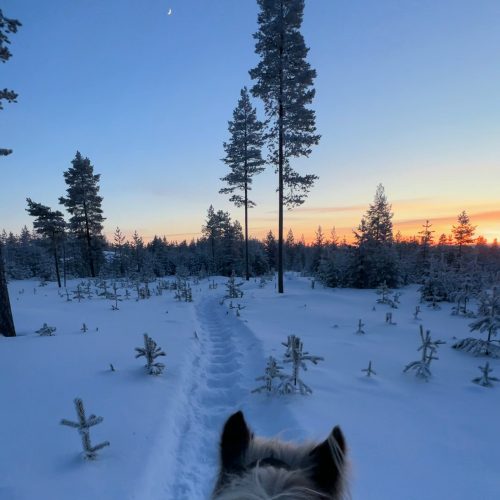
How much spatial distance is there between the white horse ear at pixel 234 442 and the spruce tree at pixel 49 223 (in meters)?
32.2

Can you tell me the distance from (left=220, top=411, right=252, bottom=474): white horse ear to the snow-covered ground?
527mm

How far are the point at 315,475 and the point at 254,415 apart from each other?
5100 millimetres

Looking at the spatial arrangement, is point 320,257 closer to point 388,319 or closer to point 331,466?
point 388,319

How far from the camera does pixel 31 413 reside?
5.36 m

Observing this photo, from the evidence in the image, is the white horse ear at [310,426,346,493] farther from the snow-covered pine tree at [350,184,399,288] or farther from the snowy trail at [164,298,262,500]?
the snow-covered pine tree at [350,184,399,288]

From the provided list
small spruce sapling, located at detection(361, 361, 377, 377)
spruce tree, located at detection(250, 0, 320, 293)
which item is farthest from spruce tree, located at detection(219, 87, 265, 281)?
small spruce sapling, located at detection(361, 361, 377, 377)

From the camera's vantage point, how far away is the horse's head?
1.13m

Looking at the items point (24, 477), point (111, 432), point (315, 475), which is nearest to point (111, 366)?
point (111, 432)

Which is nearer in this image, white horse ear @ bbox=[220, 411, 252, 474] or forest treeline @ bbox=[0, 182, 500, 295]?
white horse ear @ bbox=[220, 411, 252, 474]

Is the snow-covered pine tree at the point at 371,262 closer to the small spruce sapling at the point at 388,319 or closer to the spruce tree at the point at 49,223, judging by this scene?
the small spruce sapling at the point at 388,319

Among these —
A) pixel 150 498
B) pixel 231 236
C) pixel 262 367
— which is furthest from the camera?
pixel 231 236

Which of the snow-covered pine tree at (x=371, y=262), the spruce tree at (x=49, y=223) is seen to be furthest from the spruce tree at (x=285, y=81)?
the spruce tree at (x=49, y=223)

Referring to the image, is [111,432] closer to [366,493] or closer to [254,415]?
[254,415]

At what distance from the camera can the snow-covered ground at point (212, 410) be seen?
13.3ft
